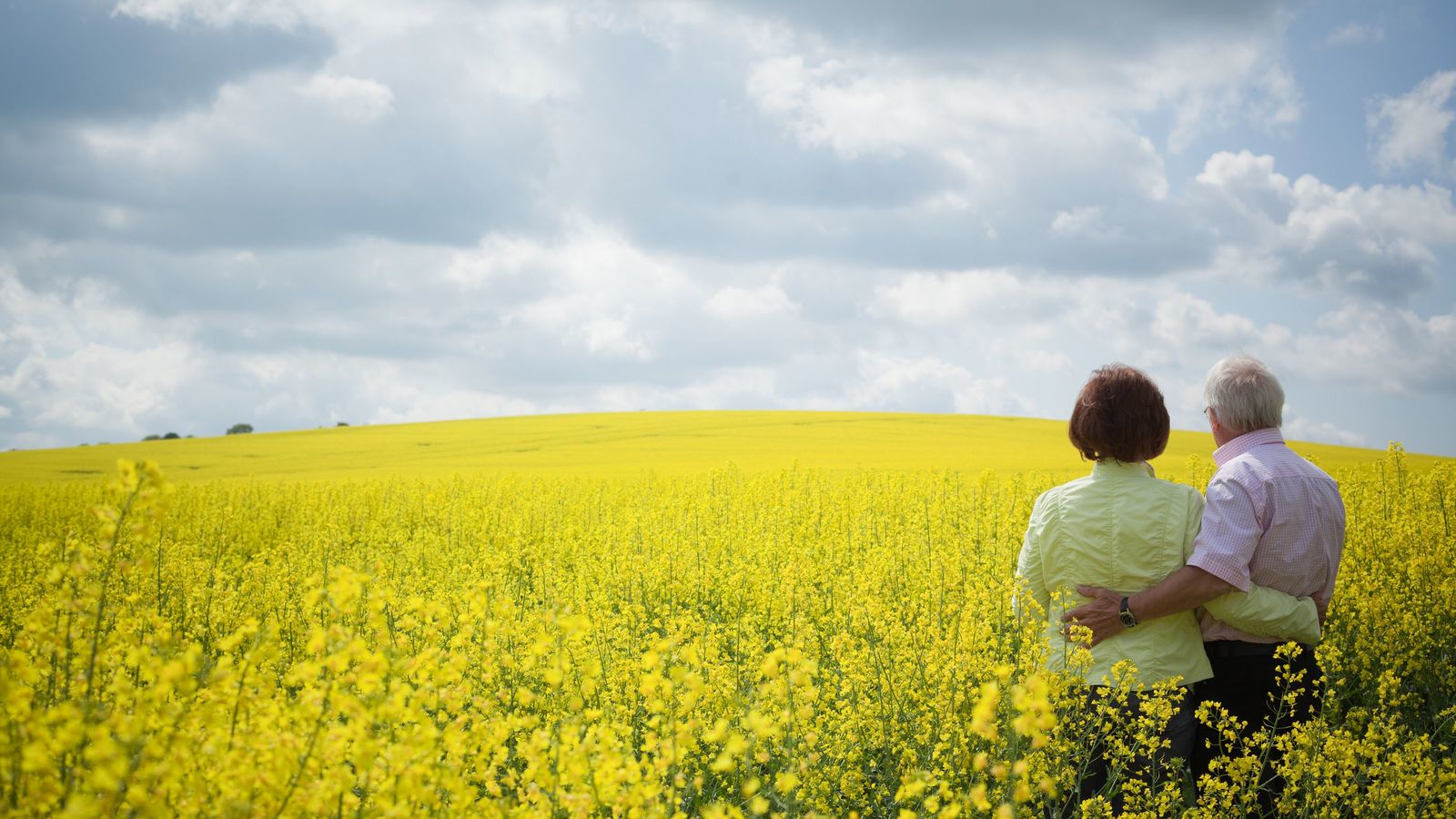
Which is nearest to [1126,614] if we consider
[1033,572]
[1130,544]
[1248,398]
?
[1130,544]

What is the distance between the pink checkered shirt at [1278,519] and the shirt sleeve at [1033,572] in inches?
22.0

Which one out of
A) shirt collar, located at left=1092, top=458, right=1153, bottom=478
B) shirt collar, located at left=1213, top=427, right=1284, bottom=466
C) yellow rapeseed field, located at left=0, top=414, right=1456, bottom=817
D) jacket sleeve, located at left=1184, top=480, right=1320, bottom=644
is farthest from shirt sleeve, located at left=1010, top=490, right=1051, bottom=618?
shirt collar, located at left=1213, top=427, right=1284, bottom=466

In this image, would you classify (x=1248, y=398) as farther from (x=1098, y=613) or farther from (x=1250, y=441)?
(x=1098, y=613)

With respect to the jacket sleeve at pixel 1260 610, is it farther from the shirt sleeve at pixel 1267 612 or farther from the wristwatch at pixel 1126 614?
the wristwatch at pixel 1126 614

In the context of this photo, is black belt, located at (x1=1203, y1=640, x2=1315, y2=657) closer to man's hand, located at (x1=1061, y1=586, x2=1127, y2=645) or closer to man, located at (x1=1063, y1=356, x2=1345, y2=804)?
man, located at (x1=1063, y1=356, x2=1345, y2=804)

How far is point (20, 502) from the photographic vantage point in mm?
16828

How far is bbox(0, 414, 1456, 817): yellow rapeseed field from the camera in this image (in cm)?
201

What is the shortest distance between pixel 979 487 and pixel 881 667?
8117 mm

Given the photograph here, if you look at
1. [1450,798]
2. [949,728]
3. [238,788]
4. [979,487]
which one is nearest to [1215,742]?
[1450,798]

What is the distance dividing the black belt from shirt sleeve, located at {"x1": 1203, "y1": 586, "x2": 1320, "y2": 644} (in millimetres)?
97

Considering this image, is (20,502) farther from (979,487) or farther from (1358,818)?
(1358,818)

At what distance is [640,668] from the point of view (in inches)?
161

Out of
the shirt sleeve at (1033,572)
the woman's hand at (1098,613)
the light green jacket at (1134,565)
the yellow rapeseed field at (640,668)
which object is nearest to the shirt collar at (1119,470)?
the light green jacket at (1134,565)

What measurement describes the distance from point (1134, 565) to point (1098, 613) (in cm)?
23
